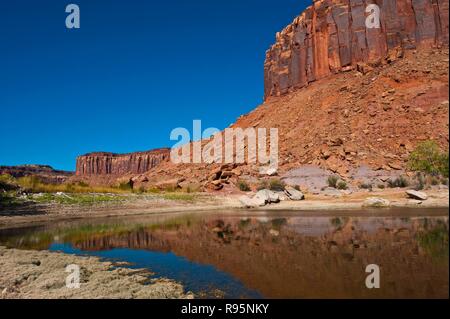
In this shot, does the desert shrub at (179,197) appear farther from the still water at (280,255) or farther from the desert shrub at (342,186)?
the still water at (280,255)

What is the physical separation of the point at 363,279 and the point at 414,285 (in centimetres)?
97

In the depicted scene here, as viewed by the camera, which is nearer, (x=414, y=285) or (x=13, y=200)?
(x=414, y=285)

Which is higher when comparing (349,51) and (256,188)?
(349,51)


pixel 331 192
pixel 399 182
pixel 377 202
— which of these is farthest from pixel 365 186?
pixel 377 202

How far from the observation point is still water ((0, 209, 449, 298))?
586cm

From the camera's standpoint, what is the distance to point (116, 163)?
528 feet

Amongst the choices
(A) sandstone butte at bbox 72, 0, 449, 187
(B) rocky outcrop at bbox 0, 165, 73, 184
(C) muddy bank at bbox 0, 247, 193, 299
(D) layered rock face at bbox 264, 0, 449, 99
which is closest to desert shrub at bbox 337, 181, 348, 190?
(A) sandstone butte at bbox 72, 0, 449, 187

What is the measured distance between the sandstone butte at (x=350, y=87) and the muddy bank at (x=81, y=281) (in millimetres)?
29169

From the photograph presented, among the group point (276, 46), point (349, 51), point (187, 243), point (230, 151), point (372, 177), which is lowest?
point (187, 243)

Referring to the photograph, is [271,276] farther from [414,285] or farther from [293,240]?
[293,240]

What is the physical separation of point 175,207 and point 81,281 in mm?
22945

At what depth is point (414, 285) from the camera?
5.36m

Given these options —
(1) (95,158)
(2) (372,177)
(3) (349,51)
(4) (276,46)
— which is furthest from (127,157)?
(2) (372,177)
